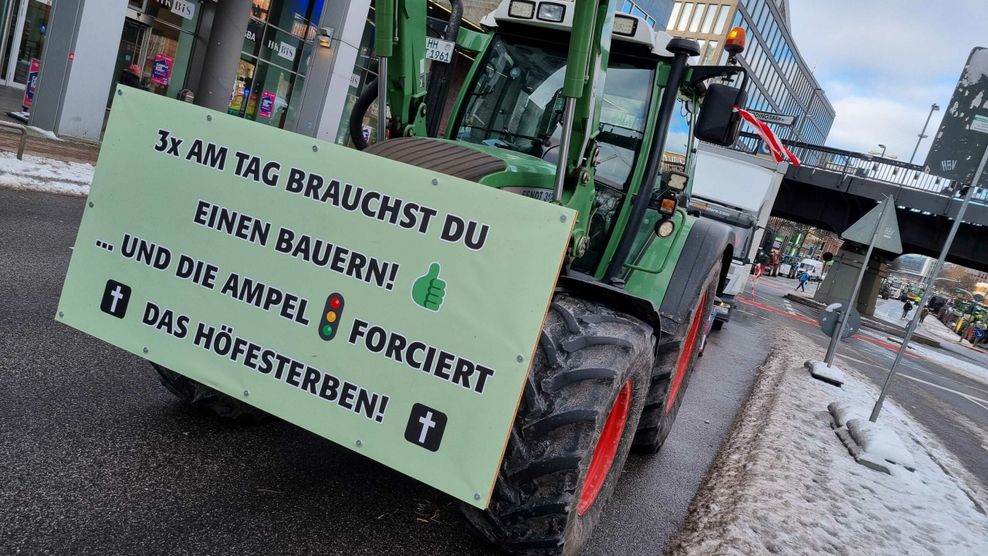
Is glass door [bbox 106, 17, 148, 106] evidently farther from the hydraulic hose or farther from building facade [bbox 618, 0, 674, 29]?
building facade [bbox 618, 0, 674, 29]

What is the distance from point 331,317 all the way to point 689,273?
2.90 m

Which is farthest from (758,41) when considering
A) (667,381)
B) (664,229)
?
(667,381)

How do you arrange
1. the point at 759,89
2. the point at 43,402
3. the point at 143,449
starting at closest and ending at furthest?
1. the point at 143,449
2. the point at 43,402
3. the point at 759,89

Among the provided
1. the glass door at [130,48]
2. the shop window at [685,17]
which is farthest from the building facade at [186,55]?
the shop window at [685,17]

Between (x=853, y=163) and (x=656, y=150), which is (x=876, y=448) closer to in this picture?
(x=656, y=150)

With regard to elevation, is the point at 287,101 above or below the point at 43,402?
above

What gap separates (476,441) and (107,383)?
2.60m

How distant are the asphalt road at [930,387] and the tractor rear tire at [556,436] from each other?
7.73 metres

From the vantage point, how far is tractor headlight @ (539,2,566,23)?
3908 millimetres

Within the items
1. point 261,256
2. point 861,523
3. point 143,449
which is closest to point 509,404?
point 261,256

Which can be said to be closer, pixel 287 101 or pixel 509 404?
pixel 509 404

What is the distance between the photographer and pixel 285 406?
2730mm

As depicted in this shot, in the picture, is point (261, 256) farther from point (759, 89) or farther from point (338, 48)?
point (759, 89)

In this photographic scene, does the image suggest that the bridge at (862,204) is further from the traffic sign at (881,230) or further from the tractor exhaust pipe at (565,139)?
the tractor exhaust pipe at (565,139)
